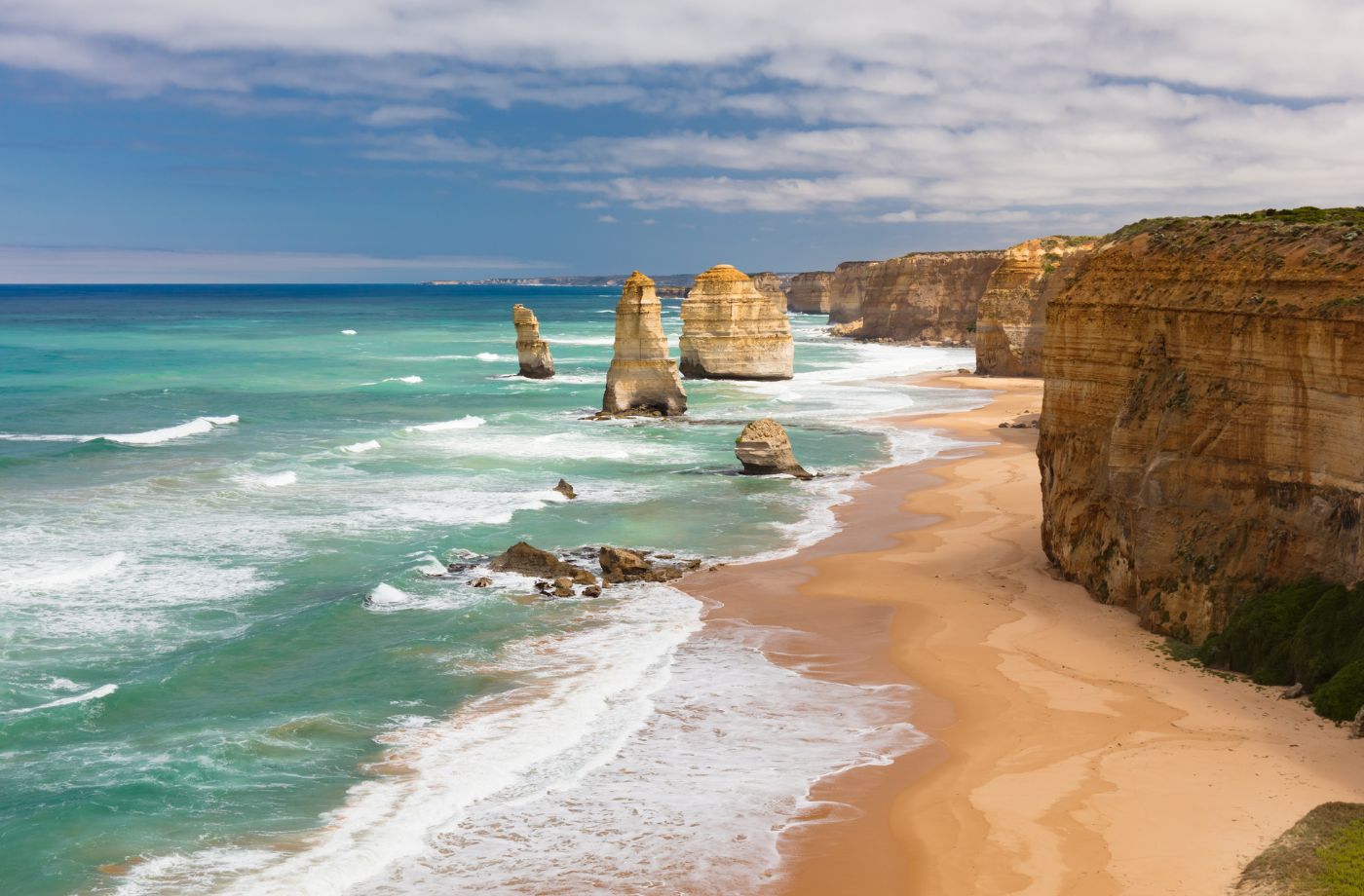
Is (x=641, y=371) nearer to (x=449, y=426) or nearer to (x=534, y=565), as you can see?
(x=449, y=426)

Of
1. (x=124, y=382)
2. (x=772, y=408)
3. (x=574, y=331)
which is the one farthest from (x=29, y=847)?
(x=574, y=331)

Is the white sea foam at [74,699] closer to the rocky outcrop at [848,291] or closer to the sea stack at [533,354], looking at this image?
the sea stack at [533,354]

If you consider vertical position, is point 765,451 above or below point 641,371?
below

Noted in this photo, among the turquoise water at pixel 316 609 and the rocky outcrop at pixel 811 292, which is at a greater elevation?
the rocky outcrop at pixel 811 292

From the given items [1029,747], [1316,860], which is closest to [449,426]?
[1029,747]

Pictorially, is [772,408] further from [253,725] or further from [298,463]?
[253,725]

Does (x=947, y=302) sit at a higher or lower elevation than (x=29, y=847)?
higher

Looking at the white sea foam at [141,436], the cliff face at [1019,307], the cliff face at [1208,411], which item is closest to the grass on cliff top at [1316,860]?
the cliff face at [1208,411]
